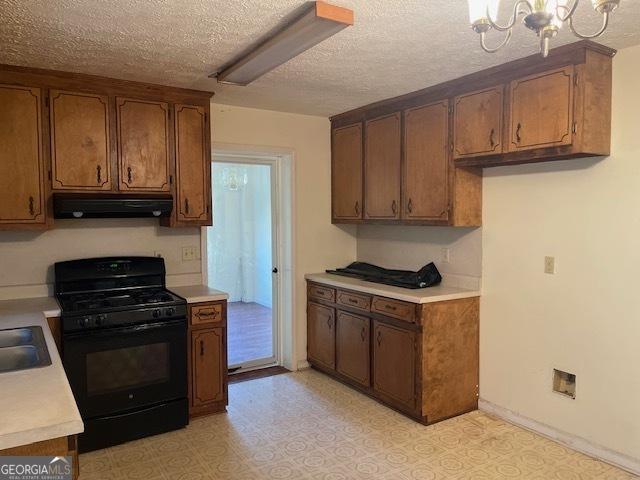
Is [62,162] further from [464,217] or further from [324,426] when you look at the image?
[464,217]

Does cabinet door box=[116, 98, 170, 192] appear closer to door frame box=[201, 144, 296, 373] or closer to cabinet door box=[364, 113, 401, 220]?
door frame box=[201, 144, 296, 373]

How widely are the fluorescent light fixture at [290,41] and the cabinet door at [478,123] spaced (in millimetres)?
1295

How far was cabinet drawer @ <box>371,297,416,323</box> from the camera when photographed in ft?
11.1

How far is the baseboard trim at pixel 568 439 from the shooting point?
2742 millimetres

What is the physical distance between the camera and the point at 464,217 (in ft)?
11.4

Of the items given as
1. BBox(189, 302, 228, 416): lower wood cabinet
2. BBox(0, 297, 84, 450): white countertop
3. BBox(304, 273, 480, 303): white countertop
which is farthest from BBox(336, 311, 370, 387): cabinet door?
BBox(0, 297, 84, 450): white countertop

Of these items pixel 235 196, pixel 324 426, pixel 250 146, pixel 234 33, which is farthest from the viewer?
pixel 235 196

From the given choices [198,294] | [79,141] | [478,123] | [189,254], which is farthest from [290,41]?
[189,254]

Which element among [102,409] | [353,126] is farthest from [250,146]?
[102,409]

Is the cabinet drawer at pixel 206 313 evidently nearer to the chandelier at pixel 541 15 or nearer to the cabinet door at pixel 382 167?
the cabinet door at pixel 382 167

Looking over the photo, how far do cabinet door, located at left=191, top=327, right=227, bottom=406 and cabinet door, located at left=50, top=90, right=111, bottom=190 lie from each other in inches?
48.7

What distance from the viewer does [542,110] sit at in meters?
2.81

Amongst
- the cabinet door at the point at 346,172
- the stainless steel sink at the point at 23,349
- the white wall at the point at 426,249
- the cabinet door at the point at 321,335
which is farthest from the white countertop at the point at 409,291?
the stainless steel sink at the point at 23,349

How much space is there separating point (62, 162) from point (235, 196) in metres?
1.63
